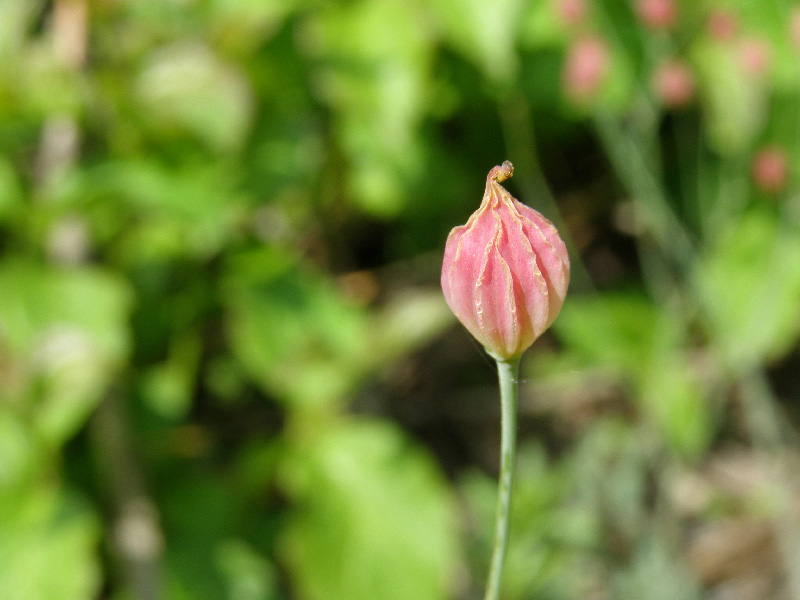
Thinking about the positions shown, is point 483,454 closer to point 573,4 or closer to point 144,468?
point 144,468

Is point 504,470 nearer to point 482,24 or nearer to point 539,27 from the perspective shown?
point 482,24

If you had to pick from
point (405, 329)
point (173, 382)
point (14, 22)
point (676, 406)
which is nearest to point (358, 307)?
point (405, 329)

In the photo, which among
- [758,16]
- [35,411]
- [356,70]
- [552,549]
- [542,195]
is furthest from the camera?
[542,195]

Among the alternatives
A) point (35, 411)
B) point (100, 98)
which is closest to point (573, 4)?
point (100, 98)

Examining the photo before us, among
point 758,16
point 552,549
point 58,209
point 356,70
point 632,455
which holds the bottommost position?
point 552,549

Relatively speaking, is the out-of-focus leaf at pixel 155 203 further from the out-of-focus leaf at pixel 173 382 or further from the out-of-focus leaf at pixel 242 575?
the out-of-focus leaf at pixel 242 575

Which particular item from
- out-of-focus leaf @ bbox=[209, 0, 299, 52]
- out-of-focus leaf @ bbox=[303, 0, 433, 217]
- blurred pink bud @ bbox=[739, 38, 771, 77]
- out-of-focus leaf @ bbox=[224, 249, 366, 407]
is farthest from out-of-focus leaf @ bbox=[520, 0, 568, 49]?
out-of-focus leaf @ bbox=[224, 249, 366, 407]

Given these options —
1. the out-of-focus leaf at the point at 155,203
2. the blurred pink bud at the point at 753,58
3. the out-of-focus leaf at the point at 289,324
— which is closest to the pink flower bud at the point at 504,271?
the out-of-focus leaf at the point at 155,203
